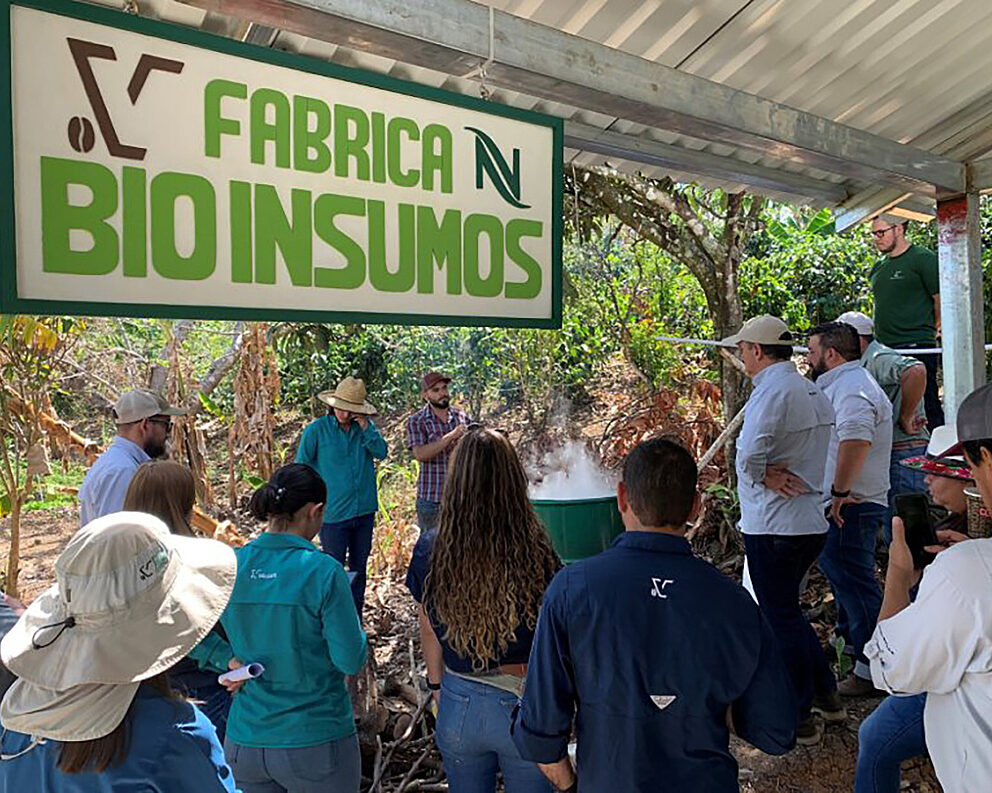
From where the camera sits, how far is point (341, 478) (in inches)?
211

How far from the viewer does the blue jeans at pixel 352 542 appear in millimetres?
5402

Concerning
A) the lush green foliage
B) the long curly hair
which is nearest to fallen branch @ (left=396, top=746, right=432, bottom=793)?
the long curly hair

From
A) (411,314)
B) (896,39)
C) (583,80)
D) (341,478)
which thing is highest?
(896,39)

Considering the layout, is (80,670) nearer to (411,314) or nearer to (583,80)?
(411,314)

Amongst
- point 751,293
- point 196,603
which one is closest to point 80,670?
point 196,603

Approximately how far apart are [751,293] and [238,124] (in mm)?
7479

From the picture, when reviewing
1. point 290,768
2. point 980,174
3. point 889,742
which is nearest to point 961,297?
point 980,174

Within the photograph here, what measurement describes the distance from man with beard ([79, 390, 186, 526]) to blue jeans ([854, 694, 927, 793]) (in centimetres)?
305

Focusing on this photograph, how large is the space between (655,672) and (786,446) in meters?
2.18

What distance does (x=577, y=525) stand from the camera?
16.6ft

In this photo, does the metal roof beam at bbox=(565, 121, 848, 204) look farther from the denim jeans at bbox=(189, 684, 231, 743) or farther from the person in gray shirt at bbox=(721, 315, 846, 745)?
the denim jeans at bbox=(189, 684, 231, 743)

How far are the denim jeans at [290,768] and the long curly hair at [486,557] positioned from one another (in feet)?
1.72

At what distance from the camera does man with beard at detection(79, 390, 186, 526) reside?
3365 mm

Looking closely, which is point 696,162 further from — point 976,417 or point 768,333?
point 976,417
